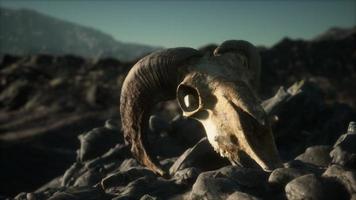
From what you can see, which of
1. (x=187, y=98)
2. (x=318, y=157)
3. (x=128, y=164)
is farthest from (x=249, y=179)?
(x=128, y=164)

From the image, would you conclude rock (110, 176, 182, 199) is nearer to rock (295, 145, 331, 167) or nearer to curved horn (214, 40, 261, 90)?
rock (295, 145, 331, 167)

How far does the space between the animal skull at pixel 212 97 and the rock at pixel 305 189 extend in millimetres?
1148

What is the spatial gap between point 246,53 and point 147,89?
1.99 m

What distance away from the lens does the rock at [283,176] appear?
552cm

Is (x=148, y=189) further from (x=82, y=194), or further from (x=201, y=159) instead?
(x=201, y=159)

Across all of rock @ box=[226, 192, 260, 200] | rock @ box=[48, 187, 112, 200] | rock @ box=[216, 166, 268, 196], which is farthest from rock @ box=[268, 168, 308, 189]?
rock @ box=[48, 187, 112, 200]

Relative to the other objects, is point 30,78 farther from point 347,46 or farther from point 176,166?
point 176,166

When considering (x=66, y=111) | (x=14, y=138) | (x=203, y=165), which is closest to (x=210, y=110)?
(x=203, y=165)

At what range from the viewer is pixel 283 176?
5.55 metres

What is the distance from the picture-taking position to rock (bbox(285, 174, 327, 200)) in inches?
189

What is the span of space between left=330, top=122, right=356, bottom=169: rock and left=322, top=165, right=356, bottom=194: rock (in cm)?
114

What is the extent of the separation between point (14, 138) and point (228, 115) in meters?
18.3

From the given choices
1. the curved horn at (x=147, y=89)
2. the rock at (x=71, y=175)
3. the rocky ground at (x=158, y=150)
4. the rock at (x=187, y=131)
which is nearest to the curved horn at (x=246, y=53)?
the rocky ground at (x=158, y=150)

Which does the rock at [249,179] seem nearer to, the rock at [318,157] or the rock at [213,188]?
the rock at [213,188]
